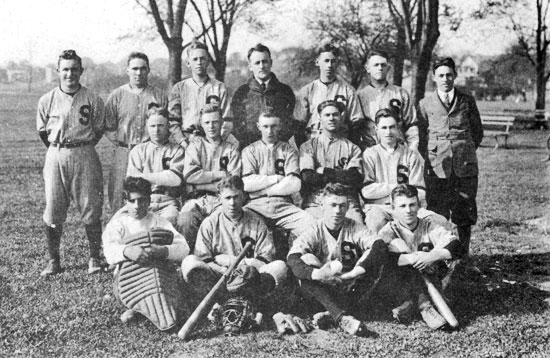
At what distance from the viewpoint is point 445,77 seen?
18.6ft

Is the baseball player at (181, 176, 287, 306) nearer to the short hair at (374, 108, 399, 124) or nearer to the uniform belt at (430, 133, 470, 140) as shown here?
the short hair at (374, 108, 399, 124)

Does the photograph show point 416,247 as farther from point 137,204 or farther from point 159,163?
point 159,163

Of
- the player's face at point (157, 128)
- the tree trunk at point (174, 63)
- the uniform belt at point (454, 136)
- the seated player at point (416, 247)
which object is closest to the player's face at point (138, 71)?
the player's face at point (157, 128)

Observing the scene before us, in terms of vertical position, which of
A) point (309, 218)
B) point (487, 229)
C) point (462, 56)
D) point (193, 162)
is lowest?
point (487, 229)

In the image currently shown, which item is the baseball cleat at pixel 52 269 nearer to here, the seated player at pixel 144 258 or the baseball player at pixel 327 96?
the seated player at pixel 144 258

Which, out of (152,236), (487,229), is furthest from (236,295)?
(487,229)

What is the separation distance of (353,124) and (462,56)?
63.5 metres

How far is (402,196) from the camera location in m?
4.69

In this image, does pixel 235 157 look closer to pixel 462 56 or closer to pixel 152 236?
pixel 152 236

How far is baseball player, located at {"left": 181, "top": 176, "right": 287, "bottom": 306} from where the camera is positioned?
4410 millimetres

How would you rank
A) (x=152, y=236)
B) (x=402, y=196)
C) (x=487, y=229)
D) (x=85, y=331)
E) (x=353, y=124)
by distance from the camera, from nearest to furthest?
1. (x=85, y=331)
2. (x=152, y=236)
3. (x=402, y=196)
4. (x=353, y=124)
5. (x=487, y=229)

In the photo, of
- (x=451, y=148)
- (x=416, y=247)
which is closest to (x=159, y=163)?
(x=416, y=247)

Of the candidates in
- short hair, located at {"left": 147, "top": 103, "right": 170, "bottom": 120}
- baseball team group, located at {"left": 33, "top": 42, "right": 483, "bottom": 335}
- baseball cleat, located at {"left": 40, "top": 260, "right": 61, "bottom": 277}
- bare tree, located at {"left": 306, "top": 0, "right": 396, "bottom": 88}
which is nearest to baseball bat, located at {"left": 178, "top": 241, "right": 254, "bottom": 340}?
baseball team group, located at {"left": 33, "top": 42, "right": 483, "bottom": 335}

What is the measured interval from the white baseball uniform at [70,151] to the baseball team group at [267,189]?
0.05 ft
